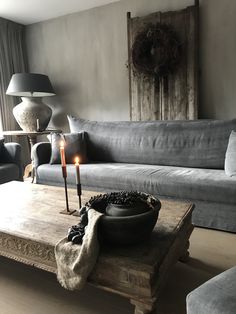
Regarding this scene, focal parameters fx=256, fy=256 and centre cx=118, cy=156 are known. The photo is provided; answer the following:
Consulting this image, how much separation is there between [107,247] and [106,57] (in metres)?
2.94

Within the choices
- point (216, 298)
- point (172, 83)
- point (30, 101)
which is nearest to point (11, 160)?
point (30, 101)

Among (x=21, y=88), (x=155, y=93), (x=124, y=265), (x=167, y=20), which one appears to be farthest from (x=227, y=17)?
(x=124, y=265)

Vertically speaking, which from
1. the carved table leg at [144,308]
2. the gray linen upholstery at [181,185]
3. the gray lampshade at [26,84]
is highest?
the gray lampshade at [26,84]

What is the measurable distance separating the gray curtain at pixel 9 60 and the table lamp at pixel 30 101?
0.34 metres

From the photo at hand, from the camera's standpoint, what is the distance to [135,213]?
0.97 m

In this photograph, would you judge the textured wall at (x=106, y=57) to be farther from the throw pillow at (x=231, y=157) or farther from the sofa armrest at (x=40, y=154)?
the sofa armrest at (x=40, y=154)

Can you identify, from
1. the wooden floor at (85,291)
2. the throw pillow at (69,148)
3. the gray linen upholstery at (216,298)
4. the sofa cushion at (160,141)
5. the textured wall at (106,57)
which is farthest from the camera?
the textured wall at (106,57)

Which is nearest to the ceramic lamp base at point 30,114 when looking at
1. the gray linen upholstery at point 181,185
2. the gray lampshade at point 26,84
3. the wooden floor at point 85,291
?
the gray lampshade at point 26,84

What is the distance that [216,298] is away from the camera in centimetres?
75

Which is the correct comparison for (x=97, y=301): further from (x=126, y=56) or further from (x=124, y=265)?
(x=126, y=56)

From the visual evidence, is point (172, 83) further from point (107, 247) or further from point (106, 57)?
point (107, 247)

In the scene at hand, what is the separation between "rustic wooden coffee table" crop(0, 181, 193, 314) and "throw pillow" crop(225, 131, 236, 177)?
30.7 inches

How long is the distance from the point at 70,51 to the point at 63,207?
283 cm

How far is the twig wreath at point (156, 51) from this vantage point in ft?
9.45
